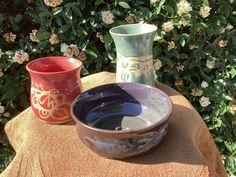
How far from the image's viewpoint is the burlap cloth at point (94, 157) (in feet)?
2.64

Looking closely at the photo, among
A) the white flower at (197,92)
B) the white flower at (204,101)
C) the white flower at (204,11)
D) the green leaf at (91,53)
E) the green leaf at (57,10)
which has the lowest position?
the white flower at (204,101)

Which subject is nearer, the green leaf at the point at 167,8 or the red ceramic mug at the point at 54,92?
the red ceramic mug at the point at 54,92

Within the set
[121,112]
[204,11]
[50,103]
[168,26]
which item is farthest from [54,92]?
[204,11]

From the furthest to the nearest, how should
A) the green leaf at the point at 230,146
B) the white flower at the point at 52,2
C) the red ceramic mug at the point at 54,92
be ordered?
1. the green leaf at the point at 230,146
2. the white flower at the point at 52,2
3. the red ceramic mug at the point at 54,92

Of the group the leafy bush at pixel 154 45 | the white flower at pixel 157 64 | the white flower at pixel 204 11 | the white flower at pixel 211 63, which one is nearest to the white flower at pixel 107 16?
the leafy bush at pixel 154 45

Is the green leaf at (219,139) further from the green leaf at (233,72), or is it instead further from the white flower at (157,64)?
the white flower at (157,64)

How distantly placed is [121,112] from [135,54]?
148 millimetres

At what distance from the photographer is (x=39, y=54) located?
1508mm

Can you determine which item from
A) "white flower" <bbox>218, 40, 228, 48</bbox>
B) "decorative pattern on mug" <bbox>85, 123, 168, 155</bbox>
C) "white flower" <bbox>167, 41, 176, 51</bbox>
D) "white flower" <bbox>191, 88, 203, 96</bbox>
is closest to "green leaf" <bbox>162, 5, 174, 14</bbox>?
"white flower" <bbox>167, 41, 176, 51</bbox>

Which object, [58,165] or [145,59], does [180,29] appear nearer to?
[145,59]

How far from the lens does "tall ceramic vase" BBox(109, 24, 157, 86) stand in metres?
0.94

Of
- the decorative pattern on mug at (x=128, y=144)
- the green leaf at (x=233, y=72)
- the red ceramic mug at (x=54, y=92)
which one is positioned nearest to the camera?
the decorative pattern on mug at (x=128, y=144)

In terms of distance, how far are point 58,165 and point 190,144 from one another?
0.30 m

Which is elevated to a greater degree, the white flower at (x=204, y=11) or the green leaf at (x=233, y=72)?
the white flower at (x=204, y=11)
